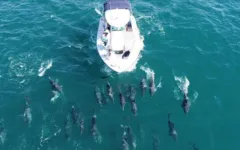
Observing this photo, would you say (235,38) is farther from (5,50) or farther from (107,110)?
(5,50)

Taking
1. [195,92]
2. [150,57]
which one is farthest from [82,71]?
[195,92]

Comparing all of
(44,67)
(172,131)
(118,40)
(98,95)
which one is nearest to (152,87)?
(172,131)

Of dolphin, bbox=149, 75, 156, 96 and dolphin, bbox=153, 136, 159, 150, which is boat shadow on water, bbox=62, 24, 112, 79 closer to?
dolphin, bbox=149, 75, 156, 96

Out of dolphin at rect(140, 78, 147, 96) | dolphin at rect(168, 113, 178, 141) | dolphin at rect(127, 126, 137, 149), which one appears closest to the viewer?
dolphin at rect(127, 126, 137, 149)

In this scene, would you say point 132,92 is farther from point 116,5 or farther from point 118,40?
point 116,5

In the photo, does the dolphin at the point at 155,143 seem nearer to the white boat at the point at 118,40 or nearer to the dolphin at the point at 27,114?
the white boat at the point at 118,40

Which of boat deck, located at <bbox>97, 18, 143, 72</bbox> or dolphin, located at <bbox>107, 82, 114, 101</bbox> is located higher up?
boat deck, located at <bbox>97, 18, 143, 72</bbox>

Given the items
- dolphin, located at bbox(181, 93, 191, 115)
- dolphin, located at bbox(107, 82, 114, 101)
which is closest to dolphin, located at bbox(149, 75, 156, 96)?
dolphin, located at bbox(181, 93, 191, 115)
